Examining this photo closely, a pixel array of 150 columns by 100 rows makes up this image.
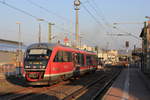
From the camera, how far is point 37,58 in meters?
16.4

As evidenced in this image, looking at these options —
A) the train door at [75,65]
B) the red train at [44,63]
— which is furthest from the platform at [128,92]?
the train door at [75,65]

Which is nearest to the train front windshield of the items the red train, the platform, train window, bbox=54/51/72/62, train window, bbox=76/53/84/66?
the red train

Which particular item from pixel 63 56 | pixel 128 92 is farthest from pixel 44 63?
pixel 128 92

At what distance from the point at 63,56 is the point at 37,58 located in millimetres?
2913

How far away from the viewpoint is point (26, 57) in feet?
55.3

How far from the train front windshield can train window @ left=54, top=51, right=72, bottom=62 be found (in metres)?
0.90

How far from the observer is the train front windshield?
53.1 feet

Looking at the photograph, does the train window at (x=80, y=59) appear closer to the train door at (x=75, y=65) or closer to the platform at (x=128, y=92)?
the train door at (x=75, y=65)

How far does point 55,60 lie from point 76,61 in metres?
6.13

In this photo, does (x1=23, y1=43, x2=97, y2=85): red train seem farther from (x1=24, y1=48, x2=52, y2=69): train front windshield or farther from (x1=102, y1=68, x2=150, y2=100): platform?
(x1=102, y1=68, x2=150, y2=100): platform

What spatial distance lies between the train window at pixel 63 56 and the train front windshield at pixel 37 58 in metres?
0.90

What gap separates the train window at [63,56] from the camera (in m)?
17.5

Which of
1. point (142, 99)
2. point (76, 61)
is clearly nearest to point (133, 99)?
point (142, 99)

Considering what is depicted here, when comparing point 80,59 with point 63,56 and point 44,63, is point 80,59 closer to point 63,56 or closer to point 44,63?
point 63,56
